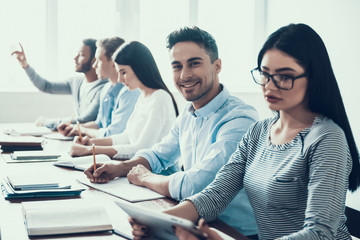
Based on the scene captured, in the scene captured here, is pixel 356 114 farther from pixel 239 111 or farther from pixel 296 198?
pixel 296 198

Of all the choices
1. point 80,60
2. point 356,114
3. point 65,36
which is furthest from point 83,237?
point 65,36

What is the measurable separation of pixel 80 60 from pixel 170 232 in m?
3.22

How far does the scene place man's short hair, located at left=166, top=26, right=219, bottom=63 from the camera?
81.0 inches

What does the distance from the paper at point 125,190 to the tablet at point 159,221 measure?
0.47m

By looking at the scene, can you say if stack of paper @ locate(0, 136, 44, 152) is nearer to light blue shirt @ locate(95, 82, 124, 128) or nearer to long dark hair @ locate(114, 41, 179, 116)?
long dark hair @ locate(114, 41, 179, 116)

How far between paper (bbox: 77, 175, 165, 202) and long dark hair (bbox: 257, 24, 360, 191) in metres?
0.69

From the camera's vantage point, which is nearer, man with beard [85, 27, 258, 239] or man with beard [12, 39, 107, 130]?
man with beard [85, 27, 258, 239]

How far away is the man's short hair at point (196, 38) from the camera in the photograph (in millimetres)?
2059

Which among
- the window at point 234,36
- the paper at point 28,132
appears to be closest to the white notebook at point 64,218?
the paper at point 28,132

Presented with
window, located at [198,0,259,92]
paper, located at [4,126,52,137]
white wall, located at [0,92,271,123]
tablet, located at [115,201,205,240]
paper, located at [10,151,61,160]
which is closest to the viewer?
tablet, located at [115,201,205,240]

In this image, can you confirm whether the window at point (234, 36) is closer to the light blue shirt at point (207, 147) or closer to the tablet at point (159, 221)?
the light blue shirt at point (207, 147)

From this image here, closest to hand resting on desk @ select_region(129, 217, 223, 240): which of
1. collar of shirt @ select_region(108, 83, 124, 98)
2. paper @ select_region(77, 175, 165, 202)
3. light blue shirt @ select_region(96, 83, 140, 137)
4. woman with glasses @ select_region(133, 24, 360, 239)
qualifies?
woman with glasses @ select_region(133, 24, 360, 239)

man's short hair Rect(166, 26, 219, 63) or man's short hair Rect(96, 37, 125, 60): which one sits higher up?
man's short hair Rect(166, 26, 219, 63)

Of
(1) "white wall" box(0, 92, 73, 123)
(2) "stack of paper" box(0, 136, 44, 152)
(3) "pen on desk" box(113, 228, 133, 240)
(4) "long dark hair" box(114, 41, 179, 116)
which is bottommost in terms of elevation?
(1) "white wall" box(0, 92, 73, 123)
